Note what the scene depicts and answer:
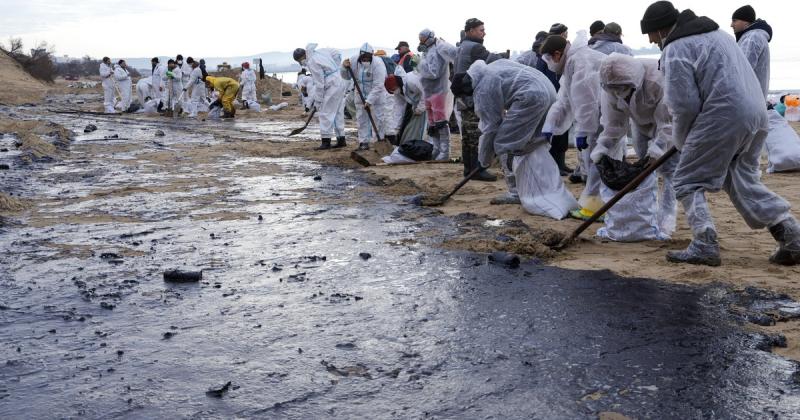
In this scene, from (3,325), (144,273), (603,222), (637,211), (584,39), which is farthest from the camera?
(584,39)

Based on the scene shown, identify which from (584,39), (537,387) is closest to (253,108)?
(584,39)

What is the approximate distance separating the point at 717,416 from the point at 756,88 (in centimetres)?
270

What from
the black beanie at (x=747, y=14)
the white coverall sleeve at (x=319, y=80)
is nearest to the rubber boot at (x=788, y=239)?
the black beanie at (x=747, y=14)

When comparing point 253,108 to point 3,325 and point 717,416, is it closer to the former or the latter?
point 3,325

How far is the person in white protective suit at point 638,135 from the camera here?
5.43m

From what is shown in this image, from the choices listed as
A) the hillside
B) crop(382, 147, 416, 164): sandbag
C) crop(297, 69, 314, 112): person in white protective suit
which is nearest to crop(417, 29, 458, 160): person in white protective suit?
crop(382, 147, 416, 164): sandbag

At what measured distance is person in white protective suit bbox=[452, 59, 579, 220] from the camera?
686cm

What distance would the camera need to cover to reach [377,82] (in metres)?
12.9

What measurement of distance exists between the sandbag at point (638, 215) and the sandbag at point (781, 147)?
3.96m

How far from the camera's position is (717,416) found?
2.85 meters

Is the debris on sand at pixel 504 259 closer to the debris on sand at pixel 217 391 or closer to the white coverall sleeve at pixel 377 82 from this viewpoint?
the debris on sand at pixel 217 391

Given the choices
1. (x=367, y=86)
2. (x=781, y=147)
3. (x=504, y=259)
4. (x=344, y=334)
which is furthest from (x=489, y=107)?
(x=367, y=86)

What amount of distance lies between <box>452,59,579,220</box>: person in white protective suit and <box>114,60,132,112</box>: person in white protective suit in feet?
71.0

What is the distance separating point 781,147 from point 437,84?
4.42m
